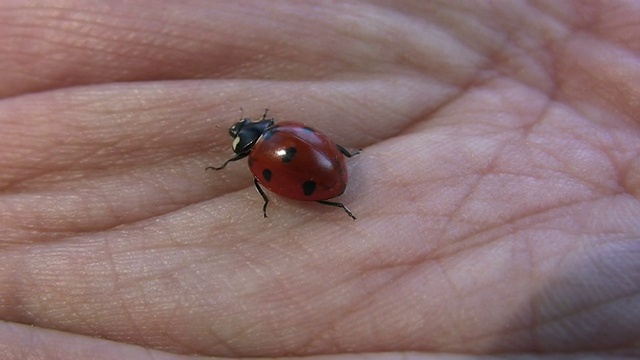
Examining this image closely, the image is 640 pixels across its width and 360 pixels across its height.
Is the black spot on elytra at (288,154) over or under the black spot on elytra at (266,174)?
over

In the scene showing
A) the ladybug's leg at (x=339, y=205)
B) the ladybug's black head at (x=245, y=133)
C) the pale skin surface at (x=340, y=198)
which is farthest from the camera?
the ladybug's black head at (x=245, y=133)

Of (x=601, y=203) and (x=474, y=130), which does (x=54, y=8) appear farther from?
(x=601, y=203)

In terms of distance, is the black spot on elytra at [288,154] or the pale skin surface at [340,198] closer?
the pale skin surface at [340,198]

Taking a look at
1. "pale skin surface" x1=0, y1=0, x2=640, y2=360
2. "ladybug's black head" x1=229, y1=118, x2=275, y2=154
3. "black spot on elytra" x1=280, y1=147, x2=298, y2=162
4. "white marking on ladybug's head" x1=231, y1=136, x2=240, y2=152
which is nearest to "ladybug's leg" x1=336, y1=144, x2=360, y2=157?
"pale skin surface" x1=0, y1=0, x2=640, y2=360

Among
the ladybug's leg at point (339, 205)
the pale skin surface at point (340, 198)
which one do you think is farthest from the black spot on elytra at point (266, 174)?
the ladybug's leg at point (339, 205)

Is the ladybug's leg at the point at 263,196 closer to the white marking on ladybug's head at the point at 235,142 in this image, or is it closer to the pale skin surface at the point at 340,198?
the pale skin surface at the point at 340,198

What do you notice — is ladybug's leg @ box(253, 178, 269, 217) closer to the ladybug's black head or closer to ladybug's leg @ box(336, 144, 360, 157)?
the ladybug's black head

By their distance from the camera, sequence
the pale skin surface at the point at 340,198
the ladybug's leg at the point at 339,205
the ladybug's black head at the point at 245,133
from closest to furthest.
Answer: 1. the pale skin surface at the point at 340,198
2. the ladybug's leg at the point at 339,205
3. the ladybug's black head at the point at 245,133

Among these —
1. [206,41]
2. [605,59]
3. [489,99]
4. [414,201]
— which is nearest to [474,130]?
[489,99]
